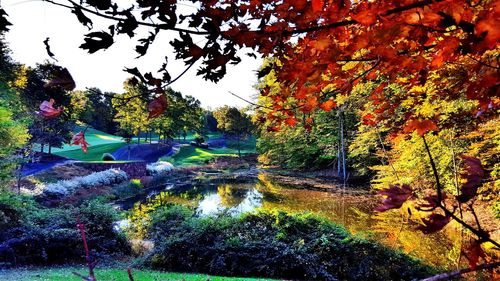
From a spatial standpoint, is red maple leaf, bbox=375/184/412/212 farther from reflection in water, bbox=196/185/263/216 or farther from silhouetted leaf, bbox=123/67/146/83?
reflection in water, bbox=196/185/263/216

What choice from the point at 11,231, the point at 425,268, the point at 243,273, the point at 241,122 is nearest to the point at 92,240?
the point at 11,231

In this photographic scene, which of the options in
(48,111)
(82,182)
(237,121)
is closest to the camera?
(48,111)

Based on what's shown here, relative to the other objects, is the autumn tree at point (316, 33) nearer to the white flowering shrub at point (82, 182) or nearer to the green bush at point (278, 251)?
the green bush at point (278, 251)

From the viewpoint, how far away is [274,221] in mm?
10398

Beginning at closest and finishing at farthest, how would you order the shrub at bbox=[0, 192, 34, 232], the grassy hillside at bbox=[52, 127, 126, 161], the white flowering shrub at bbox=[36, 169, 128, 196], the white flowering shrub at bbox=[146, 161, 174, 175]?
the shrub at bbox=[0, 192, 34, 232]
the white flowering shrub at bbox=[36, 169, 128, 196]
the white flowering shrub at bbox=[146, 161, 174, 175]
the grassy hillside at bbox=[52, 127, 126, 161]

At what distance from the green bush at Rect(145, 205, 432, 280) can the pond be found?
0.88 m

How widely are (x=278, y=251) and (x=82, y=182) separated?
1555 cm

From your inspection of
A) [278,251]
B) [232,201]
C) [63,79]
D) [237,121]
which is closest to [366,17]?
[63,79]

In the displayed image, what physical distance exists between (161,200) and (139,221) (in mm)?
5498

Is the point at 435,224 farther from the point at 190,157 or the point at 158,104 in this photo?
the point at 190,157

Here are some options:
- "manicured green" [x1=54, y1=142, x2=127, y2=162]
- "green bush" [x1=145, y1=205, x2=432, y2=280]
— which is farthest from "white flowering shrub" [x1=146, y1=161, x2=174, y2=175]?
"green bush" [x1=145, y1=205, x2=432, y2=280]

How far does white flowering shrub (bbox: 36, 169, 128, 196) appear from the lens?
56.3 ft

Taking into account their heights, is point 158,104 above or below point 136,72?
below

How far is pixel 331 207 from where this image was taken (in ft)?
57.9
